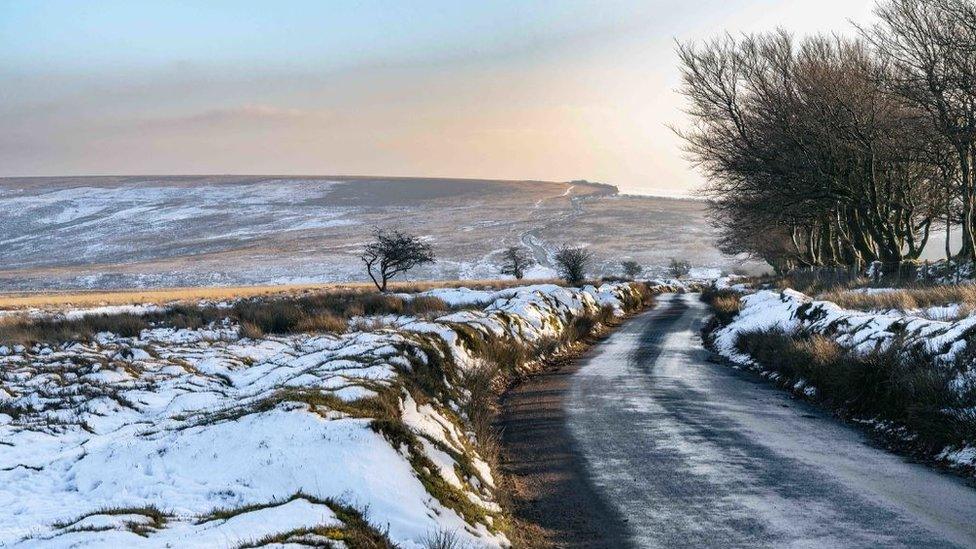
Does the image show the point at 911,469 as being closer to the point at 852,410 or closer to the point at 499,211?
the point at 852,410

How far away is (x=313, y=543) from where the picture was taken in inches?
166

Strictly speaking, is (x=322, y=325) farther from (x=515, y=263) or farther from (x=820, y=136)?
(x=515, y=263)

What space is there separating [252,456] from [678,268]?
94.7m

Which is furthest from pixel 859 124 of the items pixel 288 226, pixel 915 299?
pixel 288 226

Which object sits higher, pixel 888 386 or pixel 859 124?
pixel 859 124

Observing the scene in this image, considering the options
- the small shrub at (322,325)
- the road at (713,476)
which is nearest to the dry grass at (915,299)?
the road at (713,476)

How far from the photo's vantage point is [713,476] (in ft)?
25.5

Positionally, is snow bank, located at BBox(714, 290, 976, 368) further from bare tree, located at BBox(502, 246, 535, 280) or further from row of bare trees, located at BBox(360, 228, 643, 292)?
bare tree, located at BBox(502, 246, 535, 280)

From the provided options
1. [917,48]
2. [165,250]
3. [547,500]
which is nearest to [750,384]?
[547,500]

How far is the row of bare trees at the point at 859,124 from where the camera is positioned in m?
20.0

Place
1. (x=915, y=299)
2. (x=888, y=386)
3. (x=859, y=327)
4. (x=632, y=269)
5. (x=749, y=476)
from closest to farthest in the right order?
(x=749, y=476) → (x=888, y=386) → (x=859, y=327) → (x=915, y=299) → (x=632, y=269)

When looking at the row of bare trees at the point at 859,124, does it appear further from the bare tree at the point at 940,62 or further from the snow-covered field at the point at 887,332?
the snow-covered field at the point at 887,332

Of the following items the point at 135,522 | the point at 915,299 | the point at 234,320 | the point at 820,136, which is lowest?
the point at 234,320

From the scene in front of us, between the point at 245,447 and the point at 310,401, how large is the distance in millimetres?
1161
